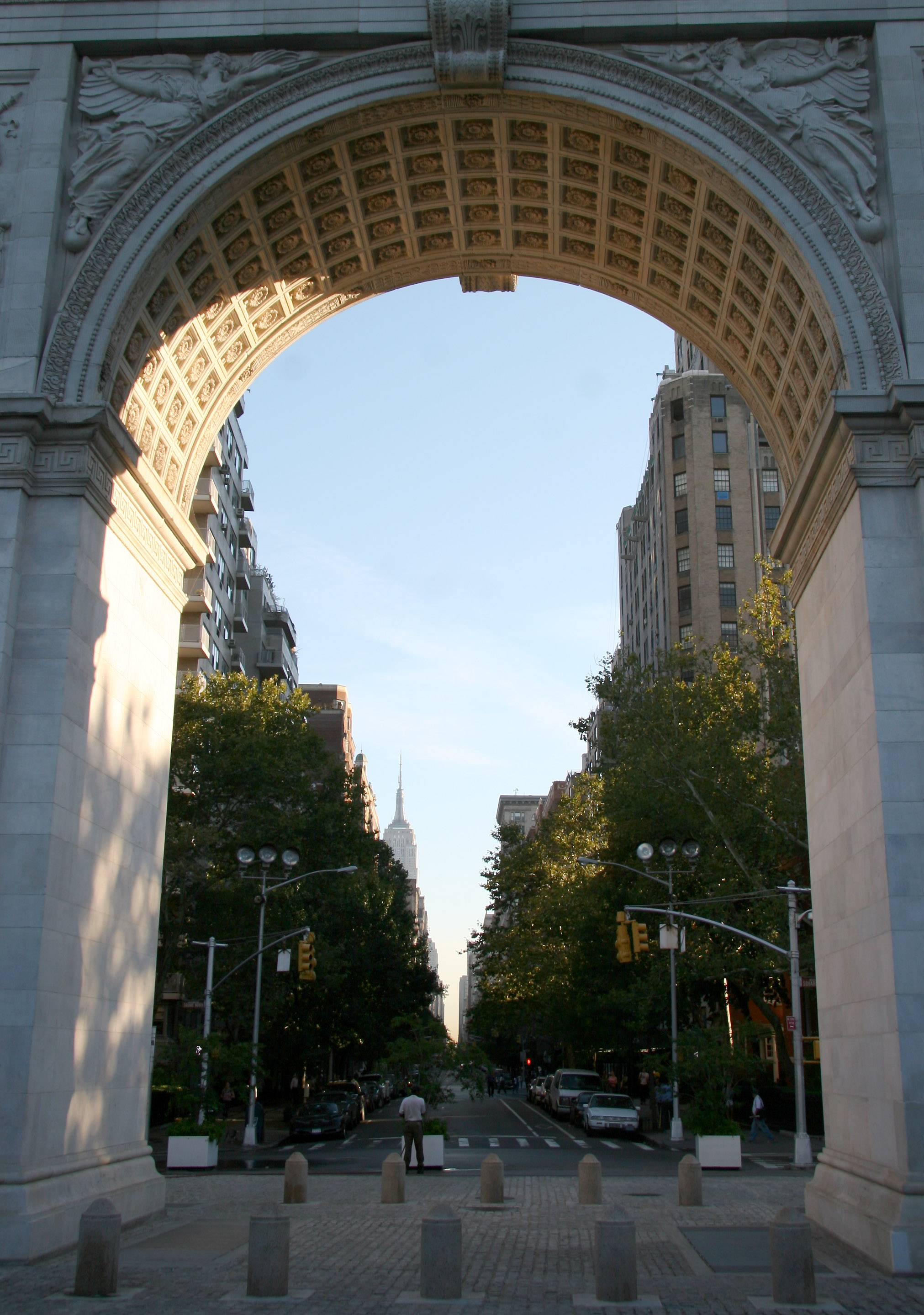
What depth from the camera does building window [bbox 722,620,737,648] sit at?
3497 inches

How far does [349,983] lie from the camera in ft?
189

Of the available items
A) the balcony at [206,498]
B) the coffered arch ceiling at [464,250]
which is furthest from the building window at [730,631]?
the coffered arch ceiling at [464,250]

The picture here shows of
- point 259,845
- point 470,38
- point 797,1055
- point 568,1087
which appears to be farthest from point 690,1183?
point 568,1087

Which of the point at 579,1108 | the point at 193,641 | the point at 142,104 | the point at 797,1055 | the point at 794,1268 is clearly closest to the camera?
the point at 794,1268

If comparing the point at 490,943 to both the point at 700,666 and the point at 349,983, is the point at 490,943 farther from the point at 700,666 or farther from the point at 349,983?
the point at 700,666

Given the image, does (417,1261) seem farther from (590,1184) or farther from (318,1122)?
(318,1122)

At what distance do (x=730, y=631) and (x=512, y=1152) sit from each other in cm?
5486

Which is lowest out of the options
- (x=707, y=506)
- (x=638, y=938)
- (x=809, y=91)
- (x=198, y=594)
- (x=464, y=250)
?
(x=638, y=938)

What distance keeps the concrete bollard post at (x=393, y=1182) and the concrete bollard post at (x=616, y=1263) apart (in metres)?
10.4

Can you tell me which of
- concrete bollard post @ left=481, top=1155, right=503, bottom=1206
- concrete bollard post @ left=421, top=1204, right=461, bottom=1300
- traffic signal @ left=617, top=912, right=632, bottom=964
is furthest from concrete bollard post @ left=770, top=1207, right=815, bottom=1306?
traffic signal @ left=617, top=912, right=632, bottom=964

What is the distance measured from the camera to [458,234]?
2361 cm

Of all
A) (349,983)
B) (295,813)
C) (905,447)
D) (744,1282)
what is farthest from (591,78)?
(349,983)

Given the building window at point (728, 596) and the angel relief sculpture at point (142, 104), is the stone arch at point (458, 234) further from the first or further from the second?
the building window at point (728, 596)

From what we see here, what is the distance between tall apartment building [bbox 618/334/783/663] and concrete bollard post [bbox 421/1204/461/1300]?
253 feet
